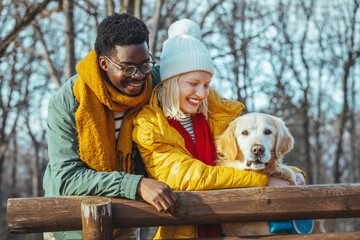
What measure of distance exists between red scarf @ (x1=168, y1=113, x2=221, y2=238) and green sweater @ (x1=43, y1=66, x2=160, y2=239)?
650 mm

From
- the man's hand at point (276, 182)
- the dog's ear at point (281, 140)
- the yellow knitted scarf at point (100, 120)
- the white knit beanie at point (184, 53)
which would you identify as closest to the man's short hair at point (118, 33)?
the yellow knitted scarf at point (100, 120)

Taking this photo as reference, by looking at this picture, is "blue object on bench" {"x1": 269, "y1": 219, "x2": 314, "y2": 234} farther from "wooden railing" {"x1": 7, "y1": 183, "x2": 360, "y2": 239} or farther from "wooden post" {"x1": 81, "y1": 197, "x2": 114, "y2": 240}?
"wooden post" {"x1": 81, "y1": 197, "x2": 114, "y2": 240}

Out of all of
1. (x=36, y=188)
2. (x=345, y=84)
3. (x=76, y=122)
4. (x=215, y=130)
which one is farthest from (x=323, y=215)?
(x=36, y=188)

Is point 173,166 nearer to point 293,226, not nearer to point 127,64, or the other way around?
point 127,64

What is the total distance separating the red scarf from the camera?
2.94m

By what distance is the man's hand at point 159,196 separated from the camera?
94.0 inches

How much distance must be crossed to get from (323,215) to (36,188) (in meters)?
15.8

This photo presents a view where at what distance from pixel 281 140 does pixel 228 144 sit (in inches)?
17.2

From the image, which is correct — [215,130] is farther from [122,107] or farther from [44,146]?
[44,146]

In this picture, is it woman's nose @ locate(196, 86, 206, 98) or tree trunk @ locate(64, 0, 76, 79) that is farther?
tree trunk @ locate(64, 0, 76, 79)

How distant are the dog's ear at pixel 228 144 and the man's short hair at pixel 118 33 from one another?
3.29ft

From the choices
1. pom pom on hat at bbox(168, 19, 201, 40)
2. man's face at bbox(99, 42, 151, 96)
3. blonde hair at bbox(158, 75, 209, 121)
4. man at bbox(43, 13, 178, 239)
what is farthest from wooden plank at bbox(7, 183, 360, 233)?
pom pom on hat at bbox(168, 19, 201, 40)

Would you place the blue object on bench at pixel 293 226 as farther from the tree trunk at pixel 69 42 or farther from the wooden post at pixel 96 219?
the tree trunk at pixel 69 42

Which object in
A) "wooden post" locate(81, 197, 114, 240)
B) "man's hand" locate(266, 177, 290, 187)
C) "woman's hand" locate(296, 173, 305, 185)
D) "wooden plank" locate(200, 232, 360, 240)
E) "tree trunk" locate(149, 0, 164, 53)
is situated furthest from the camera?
"tree trunk" locate(149, 0, 164, 53)
